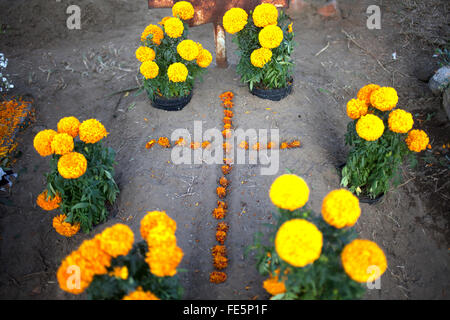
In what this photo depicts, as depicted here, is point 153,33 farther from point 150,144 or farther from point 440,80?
point 440,80

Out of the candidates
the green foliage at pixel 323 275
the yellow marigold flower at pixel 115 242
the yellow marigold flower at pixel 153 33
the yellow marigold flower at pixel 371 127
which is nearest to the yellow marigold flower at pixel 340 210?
the green foliage at pixel 323 275

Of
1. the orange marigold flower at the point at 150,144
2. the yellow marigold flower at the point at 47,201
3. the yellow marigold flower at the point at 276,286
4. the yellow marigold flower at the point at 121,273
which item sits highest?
the yellow marigold flower at the point at 121,273

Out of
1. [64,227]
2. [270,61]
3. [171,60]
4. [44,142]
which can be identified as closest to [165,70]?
[171,60]

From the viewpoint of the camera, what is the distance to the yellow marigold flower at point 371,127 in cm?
345

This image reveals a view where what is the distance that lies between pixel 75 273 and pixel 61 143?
1.41 m

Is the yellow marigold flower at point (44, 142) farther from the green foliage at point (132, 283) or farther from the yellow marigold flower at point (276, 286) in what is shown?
the yellow marigold flower at point (276, 286)

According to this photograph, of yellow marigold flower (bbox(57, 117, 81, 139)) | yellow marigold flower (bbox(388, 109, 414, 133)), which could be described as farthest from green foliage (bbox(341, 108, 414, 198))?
yellow marigold flower (bbox(57, 117, 81, 139))

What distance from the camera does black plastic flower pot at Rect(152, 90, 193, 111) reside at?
5309 millimetres

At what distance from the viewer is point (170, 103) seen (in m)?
5.33

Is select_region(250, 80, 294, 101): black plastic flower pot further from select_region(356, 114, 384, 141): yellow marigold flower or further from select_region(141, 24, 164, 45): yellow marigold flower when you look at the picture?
select_region(356, 114, 384, 141): yellow marigold flower

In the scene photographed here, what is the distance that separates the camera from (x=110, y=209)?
4156mm

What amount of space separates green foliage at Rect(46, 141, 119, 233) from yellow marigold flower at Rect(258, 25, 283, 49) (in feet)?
8.35

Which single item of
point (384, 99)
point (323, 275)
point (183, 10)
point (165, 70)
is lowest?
point (165, 70)

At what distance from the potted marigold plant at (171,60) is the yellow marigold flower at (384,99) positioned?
2.46 meters
